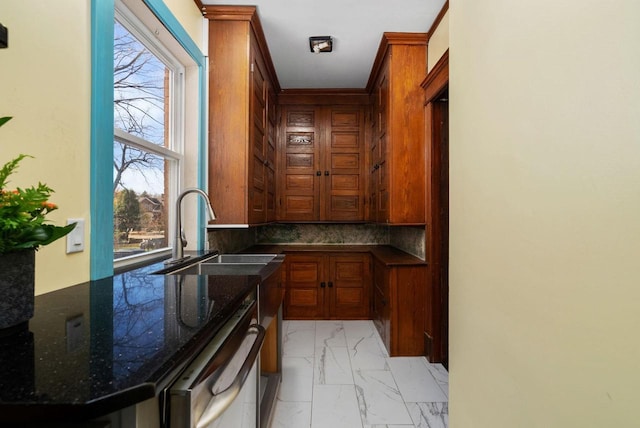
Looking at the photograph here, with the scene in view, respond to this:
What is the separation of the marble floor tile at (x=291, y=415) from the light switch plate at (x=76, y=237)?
4.57ft

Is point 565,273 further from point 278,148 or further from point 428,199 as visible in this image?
point 278,148

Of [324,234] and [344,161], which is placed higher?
[344,161]

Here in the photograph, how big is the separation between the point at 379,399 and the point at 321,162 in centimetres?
250

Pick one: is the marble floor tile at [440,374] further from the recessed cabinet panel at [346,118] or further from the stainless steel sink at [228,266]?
the recessed cabinet panel at [346,118]

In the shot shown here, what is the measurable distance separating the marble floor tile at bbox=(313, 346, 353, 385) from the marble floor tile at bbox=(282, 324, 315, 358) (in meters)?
0.10

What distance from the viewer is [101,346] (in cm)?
57

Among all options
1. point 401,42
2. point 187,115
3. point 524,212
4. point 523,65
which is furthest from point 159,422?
point 401,42

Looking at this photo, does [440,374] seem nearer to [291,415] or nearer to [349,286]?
[291,415]

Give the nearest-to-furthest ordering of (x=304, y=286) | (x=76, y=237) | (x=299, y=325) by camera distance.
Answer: (x=76, y=237)
(x=299, y=325)
(x=304, y=286)

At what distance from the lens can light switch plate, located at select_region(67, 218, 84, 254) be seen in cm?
103

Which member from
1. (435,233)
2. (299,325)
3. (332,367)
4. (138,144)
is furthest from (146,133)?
(299,325)

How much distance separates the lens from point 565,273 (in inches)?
28.0

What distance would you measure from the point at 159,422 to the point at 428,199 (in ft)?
7.83

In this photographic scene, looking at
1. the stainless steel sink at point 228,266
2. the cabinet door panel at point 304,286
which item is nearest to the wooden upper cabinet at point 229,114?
the stainless steel sink at point 228,266
